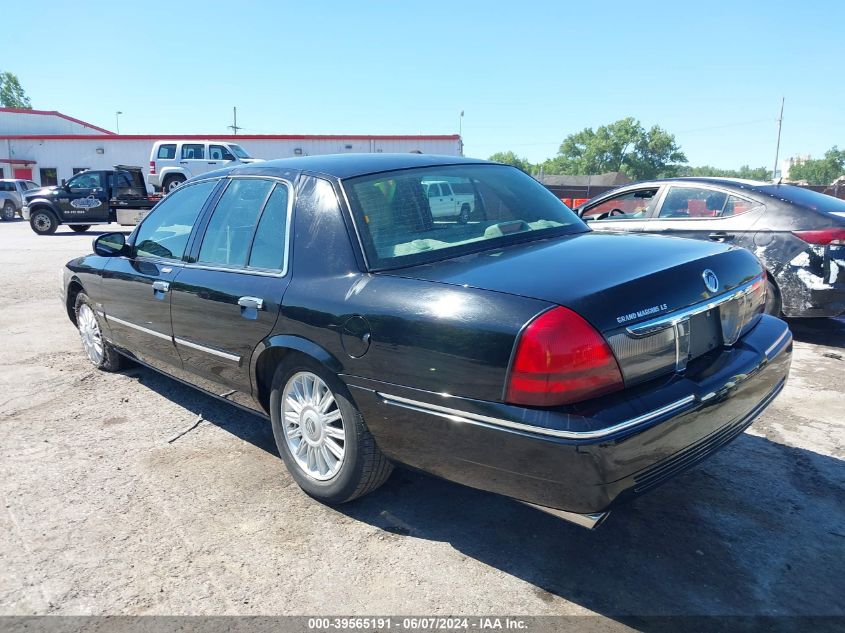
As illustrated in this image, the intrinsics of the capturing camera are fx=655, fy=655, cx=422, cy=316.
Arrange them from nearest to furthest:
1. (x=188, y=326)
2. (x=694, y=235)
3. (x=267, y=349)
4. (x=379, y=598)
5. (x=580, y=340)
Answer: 1. (x=580, y=340)
2. (x=379, y=598)
3. (x=267, y=349)
4. (x=188, y=326)
5. (x=694, y=235)

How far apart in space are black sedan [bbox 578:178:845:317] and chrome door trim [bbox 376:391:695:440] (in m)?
3.02

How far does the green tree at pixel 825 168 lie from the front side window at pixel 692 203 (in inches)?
5530

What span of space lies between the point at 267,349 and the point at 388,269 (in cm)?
80

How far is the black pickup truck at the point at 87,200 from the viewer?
63.8 ft

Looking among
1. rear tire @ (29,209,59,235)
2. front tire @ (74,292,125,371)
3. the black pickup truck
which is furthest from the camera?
rear tire @ (29,209,59,235)

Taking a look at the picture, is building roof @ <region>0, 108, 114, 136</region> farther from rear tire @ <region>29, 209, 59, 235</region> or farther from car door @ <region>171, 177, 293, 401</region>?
car door @ <region>171, 177, 293, 401</region>

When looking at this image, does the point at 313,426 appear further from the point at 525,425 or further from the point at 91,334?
the point at 91,334

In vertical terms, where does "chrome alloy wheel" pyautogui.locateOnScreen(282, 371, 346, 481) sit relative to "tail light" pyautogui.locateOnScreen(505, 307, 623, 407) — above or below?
below

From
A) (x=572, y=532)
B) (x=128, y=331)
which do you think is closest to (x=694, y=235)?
(x=572, y=532)

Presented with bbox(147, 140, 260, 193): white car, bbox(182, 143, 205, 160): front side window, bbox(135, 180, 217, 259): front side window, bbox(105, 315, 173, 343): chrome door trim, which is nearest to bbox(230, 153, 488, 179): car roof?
bbox(135, 180, 217, 259): front side window

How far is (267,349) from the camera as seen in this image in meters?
3.18

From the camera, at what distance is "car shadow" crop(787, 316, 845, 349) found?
615 cm

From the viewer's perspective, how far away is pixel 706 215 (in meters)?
6.43

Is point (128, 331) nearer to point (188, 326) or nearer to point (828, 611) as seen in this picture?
point (188, 326)
